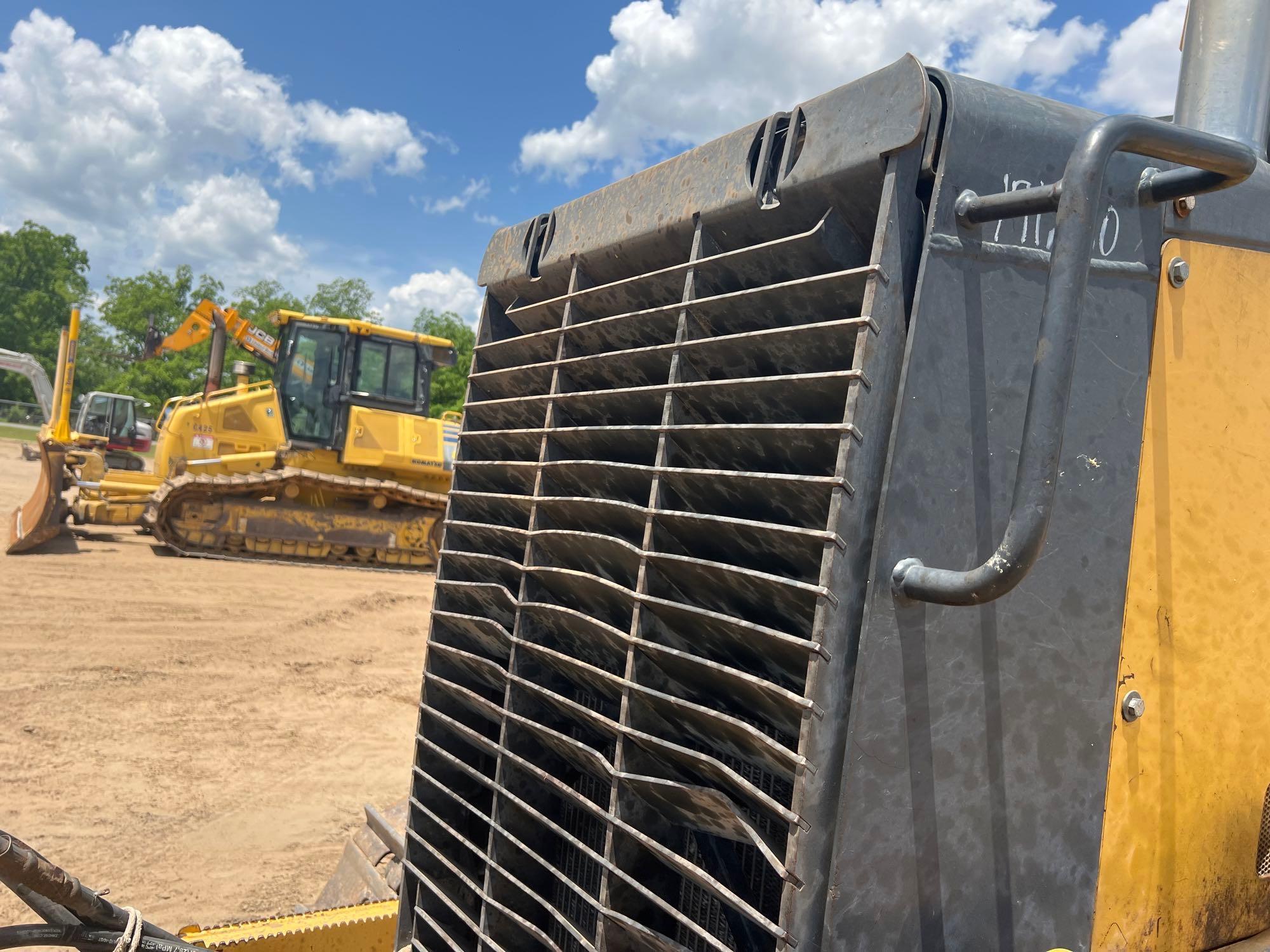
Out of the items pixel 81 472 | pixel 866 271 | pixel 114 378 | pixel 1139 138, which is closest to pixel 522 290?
pixel 866 271

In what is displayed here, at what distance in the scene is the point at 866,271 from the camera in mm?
1423

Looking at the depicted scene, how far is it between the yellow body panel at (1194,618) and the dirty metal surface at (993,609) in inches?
2.1

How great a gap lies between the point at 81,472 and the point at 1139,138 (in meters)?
18.2

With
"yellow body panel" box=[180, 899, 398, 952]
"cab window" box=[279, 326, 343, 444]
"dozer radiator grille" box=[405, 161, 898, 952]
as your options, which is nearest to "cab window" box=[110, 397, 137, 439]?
"cab window" box=[279, 326, 343, 444]

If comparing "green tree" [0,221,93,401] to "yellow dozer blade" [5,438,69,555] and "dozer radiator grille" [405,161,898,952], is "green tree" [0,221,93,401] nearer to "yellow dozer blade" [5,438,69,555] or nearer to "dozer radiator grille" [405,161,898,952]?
"yellow dozer blade" [5,438,69,555]

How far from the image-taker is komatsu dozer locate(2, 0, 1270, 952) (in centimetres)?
137

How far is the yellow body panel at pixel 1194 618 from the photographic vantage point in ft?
5.10

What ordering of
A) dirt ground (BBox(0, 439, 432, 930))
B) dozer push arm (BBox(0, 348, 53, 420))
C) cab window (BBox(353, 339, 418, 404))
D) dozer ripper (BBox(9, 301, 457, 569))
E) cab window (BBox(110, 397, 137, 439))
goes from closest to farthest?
dirt ground (BBox(0, 439, 432, 930)), dozer ripper (BBox(9, 301, 457, 569)), cab window (BBox(353, 339, 418, 404)), dozer push arm (BBox(0, 348, 53, 420)), cab window (BBox(110, 397, 137, 439))

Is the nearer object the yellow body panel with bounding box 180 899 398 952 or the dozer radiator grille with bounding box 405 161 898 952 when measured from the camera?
the dozer radiator grille with bounding box 405 161 898 952

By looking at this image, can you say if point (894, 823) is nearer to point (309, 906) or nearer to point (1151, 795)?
point (1151, 795)

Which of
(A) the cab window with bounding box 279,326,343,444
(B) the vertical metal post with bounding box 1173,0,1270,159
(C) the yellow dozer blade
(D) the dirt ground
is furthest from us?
(A) the cab window with bounding box 279,326,343,444

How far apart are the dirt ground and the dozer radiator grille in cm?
283

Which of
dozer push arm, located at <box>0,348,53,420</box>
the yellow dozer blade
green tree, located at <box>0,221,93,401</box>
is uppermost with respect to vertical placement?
green tree, located at <box>0,221,93,401</box>

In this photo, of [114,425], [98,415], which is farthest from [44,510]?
[98,415]
